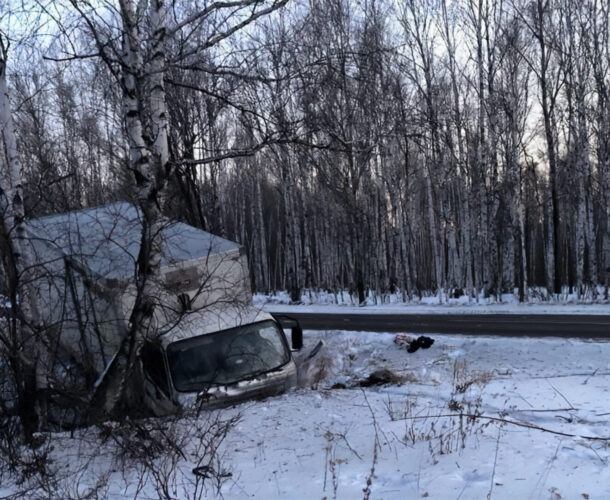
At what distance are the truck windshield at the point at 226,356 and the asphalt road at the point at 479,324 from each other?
5193mm

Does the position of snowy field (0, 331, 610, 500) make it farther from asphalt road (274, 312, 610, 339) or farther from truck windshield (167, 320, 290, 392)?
asphalt road (274, 312, 610, 339)

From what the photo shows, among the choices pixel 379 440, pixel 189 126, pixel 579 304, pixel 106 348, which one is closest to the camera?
pixel 379 440

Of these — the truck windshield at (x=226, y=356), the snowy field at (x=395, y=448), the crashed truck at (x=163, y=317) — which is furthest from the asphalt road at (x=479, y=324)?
the crashed truck at (x=163, y=317)

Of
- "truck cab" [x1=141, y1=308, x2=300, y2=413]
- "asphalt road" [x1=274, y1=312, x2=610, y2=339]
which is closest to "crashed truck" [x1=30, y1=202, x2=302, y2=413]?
Answer: "truck cab" [x1=141, y1=308, x2=300, y2=413]

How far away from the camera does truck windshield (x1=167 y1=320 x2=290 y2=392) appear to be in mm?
7598

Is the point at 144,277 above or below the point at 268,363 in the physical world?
above

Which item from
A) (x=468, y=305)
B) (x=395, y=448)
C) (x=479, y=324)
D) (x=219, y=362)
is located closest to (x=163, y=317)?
(x=219, y=362)

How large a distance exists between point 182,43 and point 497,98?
1795 cm

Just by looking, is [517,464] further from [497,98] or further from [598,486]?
[497,98]

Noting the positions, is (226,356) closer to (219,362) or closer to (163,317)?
(219,362)

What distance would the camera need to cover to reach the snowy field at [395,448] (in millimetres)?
4422

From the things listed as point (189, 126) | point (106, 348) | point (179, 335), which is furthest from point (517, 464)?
point (189, 126)

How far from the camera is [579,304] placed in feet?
59.6

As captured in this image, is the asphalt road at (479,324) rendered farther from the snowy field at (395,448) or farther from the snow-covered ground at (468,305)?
the snowy field at (395,448)
